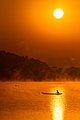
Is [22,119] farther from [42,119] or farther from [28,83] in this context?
[28,83]

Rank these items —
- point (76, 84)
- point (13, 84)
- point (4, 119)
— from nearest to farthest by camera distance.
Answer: point (4, 119), point (13, 84), point (76, 84)

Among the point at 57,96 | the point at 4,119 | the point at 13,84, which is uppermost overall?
the point at 13,84

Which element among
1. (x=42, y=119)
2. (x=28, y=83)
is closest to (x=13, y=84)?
(x=28, y=83)

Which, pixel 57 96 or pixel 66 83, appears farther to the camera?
pixel 66 83

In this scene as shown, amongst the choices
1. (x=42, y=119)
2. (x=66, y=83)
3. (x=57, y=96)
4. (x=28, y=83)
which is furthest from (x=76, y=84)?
(x=42, y=119)

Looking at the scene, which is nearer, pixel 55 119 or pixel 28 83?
pixel 55 119

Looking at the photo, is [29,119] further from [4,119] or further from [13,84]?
[13,84]

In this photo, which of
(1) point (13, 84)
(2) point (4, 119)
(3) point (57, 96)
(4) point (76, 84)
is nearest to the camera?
(2) point (4, 119)

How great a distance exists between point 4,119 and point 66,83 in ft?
216

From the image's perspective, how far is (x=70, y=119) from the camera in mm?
21266

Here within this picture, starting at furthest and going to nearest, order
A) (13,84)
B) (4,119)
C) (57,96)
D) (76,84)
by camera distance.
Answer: (76,84)
(13,84)
(57,96)
(4,119)

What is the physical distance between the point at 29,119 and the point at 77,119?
2284 millimetres

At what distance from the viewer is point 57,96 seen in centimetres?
4797

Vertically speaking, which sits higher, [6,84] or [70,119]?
[6,84]
